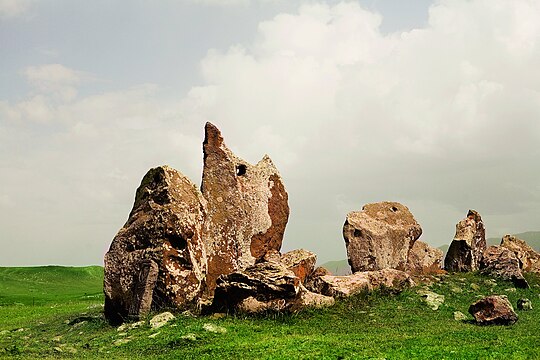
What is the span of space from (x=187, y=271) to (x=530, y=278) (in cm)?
2329

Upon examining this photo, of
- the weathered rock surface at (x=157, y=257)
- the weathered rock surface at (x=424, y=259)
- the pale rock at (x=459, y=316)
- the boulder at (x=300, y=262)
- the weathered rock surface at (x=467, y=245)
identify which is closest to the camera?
the pale rock at (x=459, y=316)

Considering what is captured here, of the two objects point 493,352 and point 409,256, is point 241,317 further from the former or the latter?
point 409,256

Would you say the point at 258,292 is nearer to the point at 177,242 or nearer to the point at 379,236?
the point at 177,242

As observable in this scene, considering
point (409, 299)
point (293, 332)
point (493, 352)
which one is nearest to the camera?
point (493, 352)

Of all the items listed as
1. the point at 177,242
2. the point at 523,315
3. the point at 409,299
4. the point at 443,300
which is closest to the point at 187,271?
the point at 177,242

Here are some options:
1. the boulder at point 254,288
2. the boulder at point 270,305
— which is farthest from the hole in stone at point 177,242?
the boulder at point 270,305

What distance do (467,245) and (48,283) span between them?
5450 cm

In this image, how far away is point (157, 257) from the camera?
26.6m

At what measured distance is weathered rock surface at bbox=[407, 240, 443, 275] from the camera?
43281 mm

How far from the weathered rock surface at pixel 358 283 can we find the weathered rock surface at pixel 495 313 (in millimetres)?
5486

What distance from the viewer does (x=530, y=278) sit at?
37000 millimetres

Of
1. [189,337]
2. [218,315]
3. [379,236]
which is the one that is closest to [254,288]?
[218,315]

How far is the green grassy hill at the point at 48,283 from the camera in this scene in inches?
2323

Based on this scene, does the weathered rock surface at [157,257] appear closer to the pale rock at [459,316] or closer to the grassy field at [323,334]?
the grassy field at [323,334]
